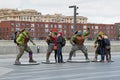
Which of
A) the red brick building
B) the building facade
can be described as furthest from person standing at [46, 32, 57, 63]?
the building facade

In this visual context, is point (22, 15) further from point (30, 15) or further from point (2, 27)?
point (2, 27)

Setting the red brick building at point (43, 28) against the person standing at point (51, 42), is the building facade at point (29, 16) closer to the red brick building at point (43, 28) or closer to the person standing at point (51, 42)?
the red brick building at point (43, 28)

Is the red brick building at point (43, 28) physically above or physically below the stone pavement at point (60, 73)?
above

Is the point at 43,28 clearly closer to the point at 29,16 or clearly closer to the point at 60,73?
the point at 29,16

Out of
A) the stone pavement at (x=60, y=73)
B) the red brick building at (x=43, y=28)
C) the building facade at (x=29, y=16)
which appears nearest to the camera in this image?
the stone pavement at (x=60, y=73)

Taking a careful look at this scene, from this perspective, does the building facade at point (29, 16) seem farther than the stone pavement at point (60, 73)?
Yes

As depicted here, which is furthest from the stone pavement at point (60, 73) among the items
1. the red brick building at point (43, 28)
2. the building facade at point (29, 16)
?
the building facade at point (29, 16)

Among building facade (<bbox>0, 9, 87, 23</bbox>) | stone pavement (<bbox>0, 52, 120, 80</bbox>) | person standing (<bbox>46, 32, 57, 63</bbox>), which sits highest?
building facade (<bbox>0, 9, 87, 23</bbox>)

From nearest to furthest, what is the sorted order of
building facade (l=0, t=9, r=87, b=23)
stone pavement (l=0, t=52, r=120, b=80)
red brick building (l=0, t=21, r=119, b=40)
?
stone pavement (l=0, t=52, r=120, b=80), red brick building (l=0, t=21, r=119, b=40), building facade (l=0, t=9, r=87, b=23)

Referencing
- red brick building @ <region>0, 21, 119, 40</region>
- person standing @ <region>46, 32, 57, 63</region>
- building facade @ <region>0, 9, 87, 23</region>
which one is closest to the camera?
person standing @ <region>46, 32, 57, 63</region>

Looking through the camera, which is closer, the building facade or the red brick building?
the red brick building

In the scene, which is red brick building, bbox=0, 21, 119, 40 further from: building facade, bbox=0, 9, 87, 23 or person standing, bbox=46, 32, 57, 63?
person standing, bbox=46, 32, 57, 63

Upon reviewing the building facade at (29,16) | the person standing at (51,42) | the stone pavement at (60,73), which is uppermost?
the building facade at (29,16)

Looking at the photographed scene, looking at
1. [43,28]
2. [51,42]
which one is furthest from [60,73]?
[43,28]
